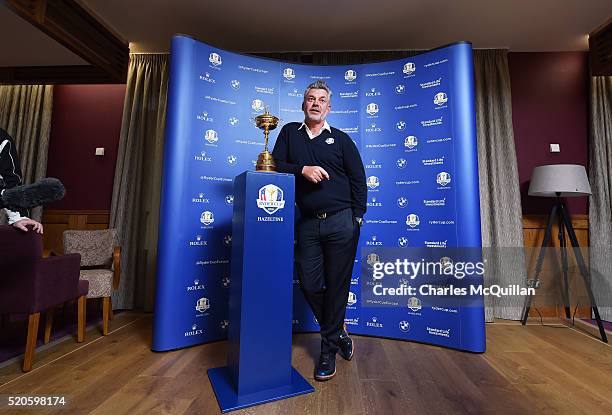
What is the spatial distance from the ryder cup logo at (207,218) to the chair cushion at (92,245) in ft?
4.69

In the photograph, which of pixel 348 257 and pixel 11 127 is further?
pixel 11 127

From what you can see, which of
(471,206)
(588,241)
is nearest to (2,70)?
(471,206)

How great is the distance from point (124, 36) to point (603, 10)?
4.97 m

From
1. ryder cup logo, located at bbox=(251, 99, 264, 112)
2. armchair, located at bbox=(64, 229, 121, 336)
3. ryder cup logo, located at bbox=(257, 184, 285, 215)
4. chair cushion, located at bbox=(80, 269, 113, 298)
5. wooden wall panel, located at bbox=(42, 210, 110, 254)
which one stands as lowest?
chair cushion, located at bbox=(80, 269, 113, 298)

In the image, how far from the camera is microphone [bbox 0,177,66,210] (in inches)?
54.9

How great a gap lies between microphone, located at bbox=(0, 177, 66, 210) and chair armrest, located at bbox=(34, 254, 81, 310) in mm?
822

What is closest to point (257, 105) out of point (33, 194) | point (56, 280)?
point (33, 194)

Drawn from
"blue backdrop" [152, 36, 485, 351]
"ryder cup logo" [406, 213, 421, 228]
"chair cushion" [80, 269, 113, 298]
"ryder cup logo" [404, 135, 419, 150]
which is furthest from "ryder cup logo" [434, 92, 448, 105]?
"chair cushion" [80, 269, 113, 298]

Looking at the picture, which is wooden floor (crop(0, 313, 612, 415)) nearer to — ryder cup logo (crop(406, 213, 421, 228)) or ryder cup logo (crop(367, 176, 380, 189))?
ryder cup logo (crop(406, 213, 421, 228))

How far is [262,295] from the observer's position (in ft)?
5.67

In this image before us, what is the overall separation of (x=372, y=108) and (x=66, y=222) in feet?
12.7

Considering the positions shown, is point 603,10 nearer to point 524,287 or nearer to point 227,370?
point 524,287

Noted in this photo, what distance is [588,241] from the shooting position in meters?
3.54

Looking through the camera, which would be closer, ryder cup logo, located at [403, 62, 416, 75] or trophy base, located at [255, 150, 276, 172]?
trophy base, located at [255, 150, 276, 172]
